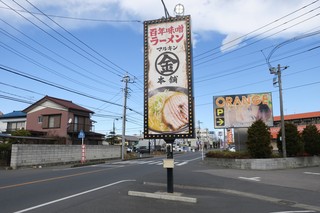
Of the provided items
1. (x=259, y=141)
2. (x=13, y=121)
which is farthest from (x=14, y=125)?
(x=259, y=141)

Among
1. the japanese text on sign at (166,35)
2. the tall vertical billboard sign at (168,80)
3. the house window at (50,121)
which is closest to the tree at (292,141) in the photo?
the tall vertical billboard sign at (168,80)

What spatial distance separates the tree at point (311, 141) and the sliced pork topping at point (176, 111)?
2189 cm

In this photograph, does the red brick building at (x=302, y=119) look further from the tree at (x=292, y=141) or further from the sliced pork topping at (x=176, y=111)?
the sliced pork topping at (x=176, y=111)

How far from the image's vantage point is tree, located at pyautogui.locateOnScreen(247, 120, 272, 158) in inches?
883

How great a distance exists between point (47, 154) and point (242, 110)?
19.7m

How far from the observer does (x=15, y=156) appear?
2261 centimetres

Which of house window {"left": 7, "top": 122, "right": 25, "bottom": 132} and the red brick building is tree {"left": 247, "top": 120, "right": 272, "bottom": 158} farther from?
house window {"left": 7, "top": 122, "right": 25, "bottom": 132}

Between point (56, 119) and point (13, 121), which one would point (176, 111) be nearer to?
point (56, 119)

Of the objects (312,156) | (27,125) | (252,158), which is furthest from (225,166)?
(27,125)

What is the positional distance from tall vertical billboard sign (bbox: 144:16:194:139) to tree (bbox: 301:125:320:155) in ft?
71.8

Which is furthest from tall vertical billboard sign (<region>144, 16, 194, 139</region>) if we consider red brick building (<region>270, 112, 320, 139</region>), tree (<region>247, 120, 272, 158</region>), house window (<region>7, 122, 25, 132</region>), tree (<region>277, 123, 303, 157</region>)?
red brick building (<region>270, 112, 320, 139</region>)

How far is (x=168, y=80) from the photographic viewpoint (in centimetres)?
1074

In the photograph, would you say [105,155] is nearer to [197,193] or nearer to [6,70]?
[6,70]

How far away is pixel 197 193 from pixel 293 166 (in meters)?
16.0
